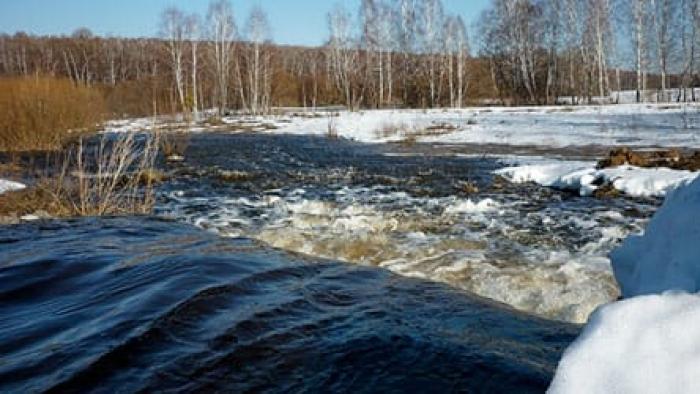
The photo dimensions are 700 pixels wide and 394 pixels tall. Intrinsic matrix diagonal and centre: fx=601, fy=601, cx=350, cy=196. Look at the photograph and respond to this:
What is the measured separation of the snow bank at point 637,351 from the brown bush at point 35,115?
2221cm

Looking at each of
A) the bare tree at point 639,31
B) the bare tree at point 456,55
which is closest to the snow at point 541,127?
the bare tree at point 639,31

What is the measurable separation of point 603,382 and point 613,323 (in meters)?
0.27

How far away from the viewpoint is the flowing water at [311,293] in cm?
331

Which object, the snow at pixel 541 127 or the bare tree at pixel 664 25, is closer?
the snow at pixel 541 127

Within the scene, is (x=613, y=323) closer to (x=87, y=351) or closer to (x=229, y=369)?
(x=229, y=369)

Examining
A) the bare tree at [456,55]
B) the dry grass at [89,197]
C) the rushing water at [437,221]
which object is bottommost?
the rushing water at [437,221]

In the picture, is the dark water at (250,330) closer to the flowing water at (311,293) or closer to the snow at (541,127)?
the flowing water at (311,293)

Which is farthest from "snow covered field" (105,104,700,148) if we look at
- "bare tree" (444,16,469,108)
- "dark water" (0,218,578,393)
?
"dark water" (0,218,578,393)

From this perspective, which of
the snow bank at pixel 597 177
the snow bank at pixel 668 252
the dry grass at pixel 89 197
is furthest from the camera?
the snow bank at pixel 597 177

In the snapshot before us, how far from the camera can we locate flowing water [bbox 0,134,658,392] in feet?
10.9

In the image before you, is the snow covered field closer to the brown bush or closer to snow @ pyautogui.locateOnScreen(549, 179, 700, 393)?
the brown bush

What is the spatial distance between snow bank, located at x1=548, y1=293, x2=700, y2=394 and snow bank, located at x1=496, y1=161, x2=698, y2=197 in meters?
9.77

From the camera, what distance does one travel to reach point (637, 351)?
1806 millimetres

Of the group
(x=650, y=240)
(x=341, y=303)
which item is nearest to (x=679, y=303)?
(x=650, y=240)
